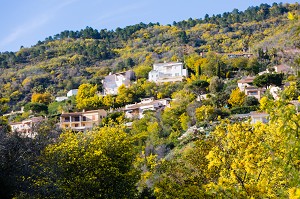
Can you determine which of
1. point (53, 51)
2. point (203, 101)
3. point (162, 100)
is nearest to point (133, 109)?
point (162, 100)

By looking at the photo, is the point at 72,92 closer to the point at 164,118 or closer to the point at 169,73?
the point at 169,73

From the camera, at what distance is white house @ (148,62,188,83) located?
258 feet

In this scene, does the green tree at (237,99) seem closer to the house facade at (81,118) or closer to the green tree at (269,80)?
the green tree at (269,80)

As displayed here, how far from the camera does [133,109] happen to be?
62.8 metres

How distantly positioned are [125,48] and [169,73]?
56.3 metres

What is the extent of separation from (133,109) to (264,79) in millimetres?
19070

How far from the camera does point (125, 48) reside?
13412 centimetres

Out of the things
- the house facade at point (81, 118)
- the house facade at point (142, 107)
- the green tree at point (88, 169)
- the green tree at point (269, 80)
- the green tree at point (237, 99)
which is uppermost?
the green tree at point (88, 169)

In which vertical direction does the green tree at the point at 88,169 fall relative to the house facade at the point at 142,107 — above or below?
above

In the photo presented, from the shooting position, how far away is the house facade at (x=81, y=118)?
6141 cm

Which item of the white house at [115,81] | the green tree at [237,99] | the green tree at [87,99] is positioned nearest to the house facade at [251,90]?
the green tree at [237,99]

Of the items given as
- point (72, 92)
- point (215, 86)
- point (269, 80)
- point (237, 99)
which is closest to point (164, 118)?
point (237, 99)

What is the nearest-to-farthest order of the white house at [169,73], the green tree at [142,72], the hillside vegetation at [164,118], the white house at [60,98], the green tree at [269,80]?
the hillside vegetation at [164,118]
the green tree at [269,80]
the white house at [169,73]
the white house at [60,98]
the green tree at [142,72]

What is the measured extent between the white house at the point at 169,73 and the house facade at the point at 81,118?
19.8 m
